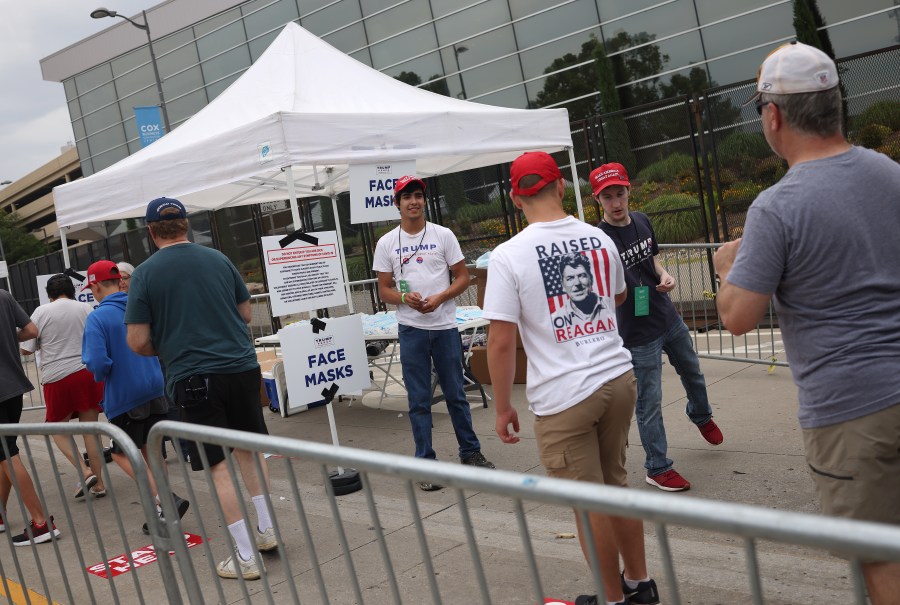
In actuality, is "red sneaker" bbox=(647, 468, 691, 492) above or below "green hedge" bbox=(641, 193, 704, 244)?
below

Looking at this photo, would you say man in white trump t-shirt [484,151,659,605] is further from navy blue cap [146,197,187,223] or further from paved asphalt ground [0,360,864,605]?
navy blue cap [146,197,187,223]

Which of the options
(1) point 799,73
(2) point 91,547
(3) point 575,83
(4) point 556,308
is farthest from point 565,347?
(3) point 575,83

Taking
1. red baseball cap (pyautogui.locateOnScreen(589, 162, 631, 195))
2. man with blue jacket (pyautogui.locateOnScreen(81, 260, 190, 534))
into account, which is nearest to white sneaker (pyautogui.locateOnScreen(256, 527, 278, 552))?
man with blue jacket (pyautogui.locateOnScreen(81, 260, 190, 534))

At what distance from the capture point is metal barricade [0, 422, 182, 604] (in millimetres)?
3070

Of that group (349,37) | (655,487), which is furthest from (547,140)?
(349,37)

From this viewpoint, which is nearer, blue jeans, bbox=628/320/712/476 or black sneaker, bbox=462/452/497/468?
blue jeans, bbox=628/320/712/476

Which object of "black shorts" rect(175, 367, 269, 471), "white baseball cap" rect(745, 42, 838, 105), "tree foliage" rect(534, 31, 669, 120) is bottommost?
"black shorts" rect(175, 367, 269, 471)

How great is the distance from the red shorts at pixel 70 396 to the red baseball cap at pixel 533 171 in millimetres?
4700

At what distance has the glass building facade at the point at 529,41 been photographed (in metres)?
19.8

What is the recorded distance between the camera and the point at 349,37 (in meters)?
27.4

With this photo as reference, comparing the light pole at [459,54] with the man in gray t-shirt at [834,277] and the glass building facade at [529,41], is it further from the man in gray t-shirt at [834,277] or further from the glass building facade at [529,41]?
the man in gray t-shirt at [834,277]

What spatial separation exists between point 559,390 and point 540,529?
5.26 ft

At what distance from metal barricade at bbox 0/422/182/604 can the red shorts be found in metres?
0.75

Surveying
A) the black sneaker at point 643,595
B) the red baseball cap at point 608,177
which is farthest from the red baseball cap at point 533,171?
the black sneaker at point 643,595
